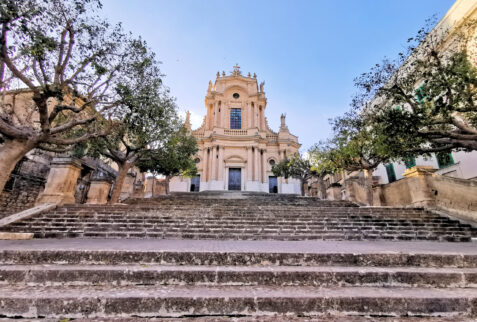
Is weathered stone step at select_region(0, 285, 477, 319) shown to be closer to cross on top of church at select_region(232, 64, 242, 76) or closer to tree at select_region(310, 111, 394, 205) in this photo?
tree at select_region(310, 111, 394, 205)

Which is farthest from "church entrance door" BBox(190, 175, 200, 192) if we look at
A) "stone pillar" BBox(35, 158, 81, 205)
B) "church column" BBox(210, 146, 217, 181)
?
"stone pillar" BBox(35, 158, 81, 205)

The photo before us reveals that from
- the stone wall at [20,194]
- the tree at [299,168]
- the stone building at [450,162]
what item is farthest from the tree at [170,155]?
the stone building at [450,162]

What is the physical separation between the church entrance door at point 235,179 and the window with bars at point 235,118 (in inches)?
261

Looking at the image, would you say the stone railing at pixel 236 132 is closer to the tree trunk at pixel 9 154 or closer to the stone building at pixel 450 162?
the stone building at pixel 450 162

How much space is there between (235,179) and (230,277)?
23459mm

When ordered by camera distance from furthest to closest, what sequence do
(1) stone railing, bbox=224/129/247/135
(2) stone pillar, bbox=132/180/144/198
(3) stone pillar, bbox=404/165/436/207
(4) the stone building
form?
1. (1) stone railing, bbox=224/129/247/135
2. (2) stone pillar, bbox=132/180/144/198
3. (4) the stone building
4. (3) stone pillar, bbox=404/165/436/207

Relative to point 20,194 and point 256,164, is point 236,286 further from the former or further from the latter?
point 256,164

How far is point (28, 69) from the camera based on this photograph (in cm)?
758

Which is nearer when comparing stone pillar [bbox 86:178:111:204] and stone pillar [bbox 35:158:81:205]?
stone pillar [bbox 35:158:81:205]

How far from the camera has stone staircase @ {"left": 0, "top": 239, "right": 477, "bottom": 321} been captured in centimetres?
196

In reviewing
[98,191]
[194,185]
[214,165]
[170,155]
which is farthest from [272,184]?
[98,191]

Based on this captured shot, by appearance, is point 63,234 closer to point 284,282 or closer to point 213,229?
point 213,229

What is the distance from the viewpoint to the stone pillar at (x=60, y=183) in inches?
328

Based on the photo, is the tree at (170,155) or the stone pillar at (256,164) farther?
the stone pillar at (256,164)
